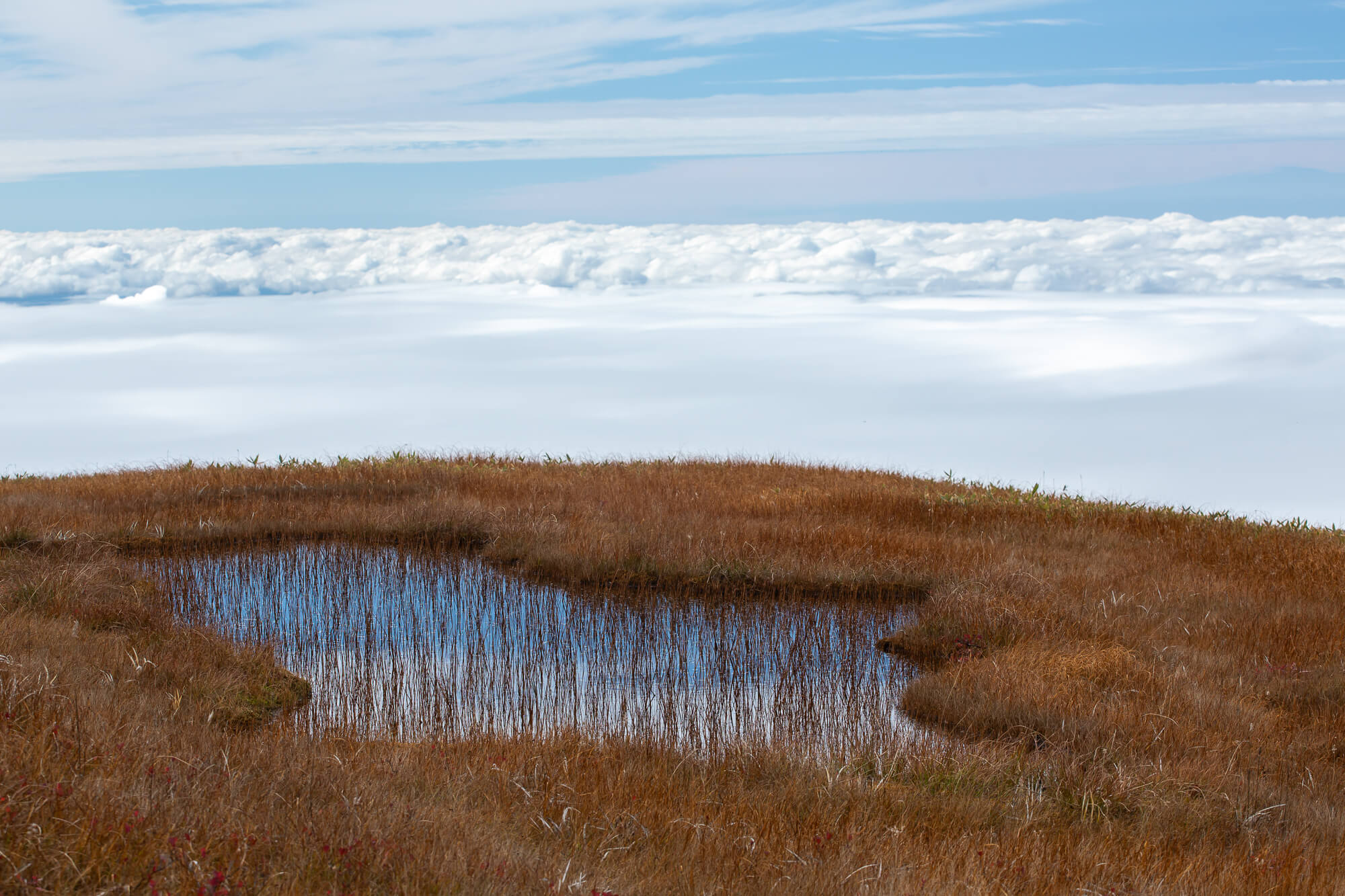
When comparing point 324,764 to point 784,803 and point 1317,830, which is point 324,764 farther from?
point 1317,830

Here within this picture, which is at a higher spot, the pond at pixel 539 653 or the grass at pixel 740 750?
the grass at pixel 740 750

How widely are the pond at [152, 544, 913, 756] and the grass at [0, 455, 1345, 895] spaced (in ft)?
1.39

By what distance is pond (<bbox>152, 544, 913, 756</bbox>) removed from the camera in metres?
7.11

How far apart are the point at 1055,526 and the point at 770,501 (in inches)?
154

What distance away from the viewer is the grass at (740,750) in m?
3.87

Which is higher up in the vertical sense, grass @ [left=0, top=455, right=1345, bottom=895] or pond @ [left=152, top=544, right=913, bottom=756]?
grass @ [left=0, top=455, right=1345, bottom=895]

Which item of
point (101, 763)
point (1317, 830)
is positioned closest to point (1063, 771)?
point (1317, 830)

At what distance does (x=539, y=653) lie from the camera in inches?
344

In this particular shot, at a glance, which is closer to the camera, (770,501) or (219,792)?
(219,792)

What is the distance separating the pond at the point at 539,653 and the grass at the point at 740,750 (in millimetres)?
423

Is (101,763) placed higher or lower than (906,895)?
higher

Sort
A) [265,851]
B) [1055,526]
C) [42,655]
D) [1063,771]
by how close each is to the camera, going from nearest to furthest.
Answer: [265,851] → [1063,771] → [42,655] → [1055,526]

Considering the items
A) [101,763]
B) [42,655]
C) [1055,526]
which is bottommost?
[1055,526]

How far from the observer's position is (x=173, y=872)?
3.36 metres
